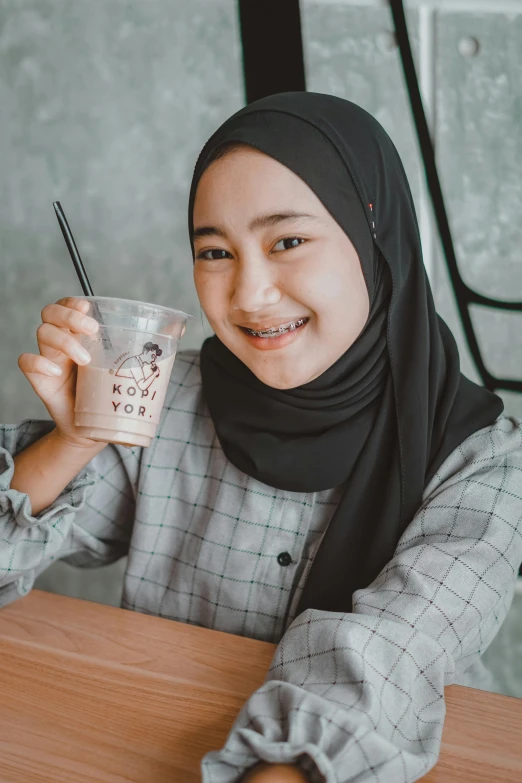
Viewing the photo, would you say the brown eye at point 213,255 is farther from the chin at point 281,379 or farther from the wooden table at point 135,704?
the wooden table at point 135,704

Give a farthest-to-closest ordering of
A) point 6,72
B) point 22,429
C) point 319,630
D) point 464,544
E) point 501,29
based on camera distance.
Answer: point 6,72
point 501,29
point 22,429
point 464,544
point 319,630

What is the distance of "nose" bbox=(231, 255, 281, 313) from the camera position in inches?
40.2

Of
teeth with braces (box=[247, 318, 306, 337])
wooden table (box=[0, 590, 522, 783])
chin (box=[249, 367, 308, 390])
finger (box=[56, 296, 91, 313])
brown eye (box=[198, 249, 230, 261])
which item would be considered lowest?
wooden table (box=[0, 590, 522, 783])

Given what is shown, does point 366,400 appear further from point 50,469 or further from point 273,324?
point 50,469

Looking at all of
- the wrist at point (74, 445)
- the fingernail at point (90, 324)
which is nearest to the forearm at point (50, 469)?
the wrist at point (74, 445)

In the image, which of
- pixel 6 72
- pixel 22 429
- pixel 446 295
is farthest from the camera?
pixel 6 72

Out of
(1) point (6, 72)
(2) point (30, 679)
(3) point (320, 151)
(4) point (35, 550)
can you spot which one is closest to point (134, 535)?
(4) point (35, 550)

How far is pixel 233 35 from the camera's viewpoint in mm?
1693

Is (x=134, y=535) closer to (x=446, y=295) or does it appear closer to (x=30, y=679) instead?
(x=30, y=679)

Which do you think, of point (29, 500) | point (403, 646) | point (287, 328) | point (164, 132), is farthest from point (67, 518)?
point (164, 132)

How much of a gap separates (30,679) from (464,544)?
1.92 feet

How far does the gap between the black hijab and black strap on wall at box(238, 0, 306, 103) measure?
1.85 ft

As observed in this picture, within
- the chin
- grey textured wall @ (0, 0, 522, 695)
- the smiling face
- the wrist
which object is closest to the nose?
the smiling face

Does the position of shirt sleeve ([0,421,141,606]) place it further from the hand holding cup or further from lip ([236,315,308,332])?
lip ([236,315,308,332])
